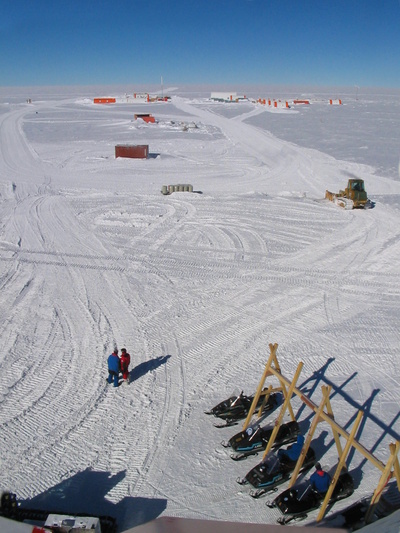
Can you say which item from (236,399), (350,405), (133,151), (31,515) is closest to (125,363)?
(236,399)

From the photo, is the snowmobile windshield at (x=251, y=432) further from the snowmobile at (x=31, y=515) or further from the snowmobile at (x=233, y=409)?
the snowmobile at (x=31, y=515)

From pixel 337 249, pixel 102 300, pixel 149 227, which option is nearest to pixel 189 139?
pixel 149 227

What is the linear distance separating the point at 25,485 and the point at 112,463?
1.23 metres

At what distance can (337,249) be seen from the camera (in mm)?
15875

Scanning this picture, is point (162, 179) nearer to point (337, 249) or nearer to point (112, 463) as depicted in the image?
point (337, 249)

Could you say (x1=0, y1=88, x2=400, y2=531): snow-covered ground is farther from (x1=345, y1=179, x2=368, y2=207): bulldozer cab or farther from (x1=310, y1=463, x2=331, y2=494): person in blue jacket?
(x1=345, y1=179, x2=368, y2=207): bulldozer cab

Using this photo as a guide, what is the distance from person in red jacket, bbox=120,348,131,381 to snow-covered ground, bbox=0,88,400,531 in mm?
239

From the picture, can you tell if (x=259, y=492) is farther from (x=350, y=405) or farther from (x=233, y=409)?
(x=350, y=405)

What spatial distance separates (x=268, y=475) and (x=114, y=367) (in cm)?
352

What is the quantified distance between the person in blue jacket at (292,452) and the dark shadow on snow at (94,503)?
5.75 ft

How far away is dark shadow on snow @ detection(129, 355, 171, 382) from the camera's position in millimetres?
9383

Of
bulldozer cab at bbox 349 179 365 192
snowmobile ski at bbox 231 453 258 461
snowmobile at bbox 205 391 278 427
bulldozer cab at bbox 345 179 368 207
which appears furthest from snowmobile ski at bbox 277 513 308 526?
bulldozer cab at bbox 349 179 365 192

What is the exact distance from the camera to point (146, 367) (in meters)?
9.62

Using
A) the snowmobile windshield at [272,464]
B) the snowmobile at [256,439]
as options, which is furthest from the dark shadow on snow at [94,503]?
the snowmobile windshield at [272,464]
